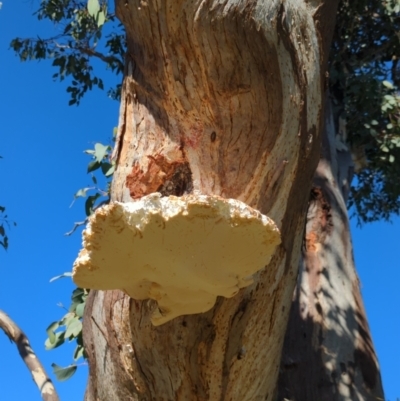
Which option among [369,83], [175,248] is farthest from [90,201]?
[369,83]

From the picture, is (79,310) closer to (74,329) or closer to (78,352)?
(74,329)

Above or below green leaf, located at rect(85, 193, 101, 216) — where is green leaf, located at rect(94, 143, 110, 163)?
above

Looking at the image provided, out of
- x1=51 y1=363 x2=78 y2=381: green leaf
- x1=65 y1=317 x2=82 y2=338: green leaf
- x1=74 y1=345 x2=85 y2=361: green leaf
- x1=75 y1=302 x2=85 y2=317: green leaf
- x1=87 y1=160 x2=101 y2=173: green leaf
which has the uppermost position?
x1=87 y1=160 x2=101 y2=173: green leaf

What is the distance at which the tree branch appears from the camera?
241 centimetres

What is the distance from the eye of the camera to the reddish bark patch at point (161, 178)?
177 centimetres

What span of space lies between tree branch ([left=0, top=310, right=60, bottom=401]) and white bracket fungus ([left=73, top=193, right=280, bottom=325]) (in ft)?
3.55

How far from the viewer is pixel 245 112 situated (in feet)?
6.04

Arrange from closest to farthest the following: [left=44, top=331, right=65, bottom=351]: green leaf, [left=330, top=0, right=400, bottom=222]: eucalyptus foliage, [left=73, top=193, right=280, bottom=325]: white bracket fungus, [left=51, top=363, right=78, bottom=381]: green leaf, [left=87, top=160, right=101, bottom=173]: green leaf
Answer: [left=73, top=193, right=280, bottom=325]: white bracket fungus → [left=51, top=363, right=78, bottom=381]: green leaf → [left=44, top=331, right=65, bottom=351]: green leaf → [left=87, top=160, right=101, bottom=173]: green leaf → [left=330, top=0, right=400, bottom=222]: eucalyptus foliage

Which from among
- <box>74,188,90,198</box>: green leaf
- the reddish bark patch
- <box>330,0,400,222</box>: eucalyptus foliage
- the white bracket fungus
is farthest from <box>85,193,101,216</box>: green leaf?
<box>330,0,400,222</box>: eucalyptus foliage

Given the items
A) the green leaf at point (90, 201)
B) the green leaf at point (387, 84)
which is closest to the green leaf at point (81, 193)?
the green leaf at point (90, 201)

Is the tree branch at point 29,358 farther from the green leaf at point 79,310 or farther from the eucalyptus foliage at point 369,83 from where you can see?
the eucalyptus foliage at point 369,83

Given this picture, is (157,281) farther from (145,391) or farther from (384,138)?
(384,138)

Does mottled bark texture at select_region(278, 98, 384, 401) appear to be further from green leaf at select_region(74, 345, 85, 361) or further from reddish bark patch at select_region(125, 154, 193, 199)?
reddish bark patch at select_region(125, 154, 193, 199)

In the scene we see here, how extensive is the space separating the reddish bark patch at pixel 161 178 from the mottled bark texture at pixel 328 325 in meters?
1.44
